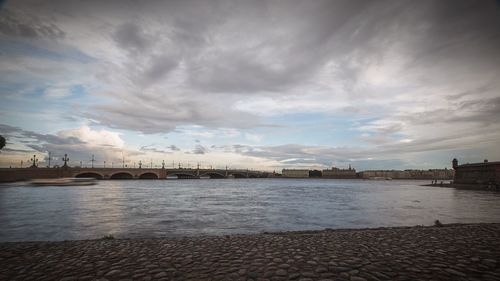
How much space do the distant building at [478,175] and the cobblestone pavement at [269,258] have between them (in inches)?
2862

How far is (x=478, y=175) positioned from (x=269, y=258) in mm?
89797

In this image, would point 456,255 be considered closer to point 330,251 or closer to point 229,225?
point 330,251

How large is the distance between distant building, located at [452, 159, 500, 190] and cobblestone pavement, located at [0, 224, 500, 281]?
72685 millimetres

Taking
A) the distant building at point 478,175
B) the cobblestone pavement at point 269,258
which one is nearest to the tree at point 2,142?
the cobblestone pavement at point 269,258

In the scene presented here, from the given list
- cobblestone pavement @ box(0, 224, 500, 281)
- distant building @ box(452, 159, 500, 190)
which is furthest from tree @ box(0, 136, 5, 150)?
distant building @ box(452, 159, 500, 190)

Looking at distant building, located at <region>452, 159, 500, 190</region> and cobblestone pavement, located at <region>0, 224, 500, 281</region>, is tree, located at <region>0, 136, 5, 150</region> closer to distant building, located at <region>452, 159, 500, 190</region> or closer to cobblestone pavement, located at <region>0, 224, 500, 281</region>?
cobblestone pavement, located at <region>0, 224, 500, 281</region>

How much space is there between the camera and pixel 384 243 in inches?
349

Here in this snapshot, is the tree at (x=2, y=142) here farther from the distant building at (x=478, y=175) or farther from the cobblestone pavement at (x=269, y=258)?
the distant building at (x=478, y=175)

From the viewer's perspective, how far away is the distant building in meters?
66.1

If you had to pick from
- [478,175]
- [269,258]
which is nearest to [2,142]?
[269,258]

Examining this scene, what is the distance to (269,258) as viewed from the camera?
24.1ft

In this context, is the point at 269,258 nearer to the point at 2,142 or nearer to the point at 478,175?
the point at 2,142

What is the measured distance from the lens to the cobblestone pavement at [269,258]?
6070mm

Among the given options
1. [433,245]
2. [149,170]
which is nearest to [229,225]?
[433,245]
